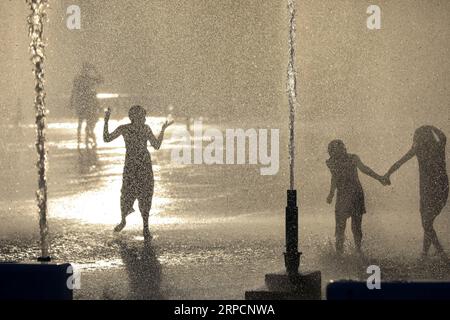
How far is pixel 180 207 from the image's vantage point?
1712cm

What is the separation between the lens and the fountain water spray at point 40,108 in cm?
1133

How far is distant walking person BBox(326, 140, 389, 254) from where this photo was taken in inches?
483

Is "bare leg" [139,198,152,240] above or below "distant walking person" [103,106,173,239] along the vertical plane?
below

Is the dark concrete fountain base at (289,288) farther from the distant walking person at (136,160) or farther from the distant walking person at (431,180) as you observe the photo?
the distant walking person at (136,160)

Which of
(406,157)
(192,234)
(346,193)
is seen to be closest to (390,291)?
(346,193)

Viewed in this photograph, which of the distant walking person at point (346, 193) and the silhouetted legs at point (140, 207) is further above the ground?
the distant walking person at point (346, 193)

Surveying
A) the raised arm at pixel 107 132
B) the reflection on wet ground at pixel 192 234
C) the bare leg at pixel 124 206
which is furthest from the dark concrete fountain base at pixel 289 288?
the bare leg at pixel 124 206

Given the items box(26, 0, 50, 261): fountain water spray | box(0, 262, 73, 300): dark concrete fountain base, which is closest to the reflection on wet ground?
box(26, 0, 50, 261): fountain water spray

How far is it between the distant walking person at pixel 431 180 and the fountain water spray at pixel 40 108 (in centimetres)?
390

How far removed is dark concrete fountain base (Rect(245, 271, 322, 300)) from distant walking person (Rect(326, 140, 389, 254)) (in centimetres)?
296

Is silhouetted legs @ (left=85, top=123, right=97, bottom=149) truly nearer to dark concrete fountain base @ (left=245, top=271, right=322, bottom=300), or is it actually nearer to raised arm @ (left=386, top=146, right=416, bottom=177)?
raised arm @ (left=386, top=146, right=416, bottom=177)

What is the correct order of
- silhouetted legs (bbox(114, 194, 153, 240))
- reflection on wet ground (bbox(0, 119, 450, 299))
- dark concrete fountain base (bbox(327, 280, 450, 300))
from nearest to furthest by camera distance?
dark concrete fountain base (bbox(327, 280, 450, 300)) < reflection on wet ground (bbox(0, 119, 450, 299)) < silhouetted legs (bbox(114, 194, 153, 240))

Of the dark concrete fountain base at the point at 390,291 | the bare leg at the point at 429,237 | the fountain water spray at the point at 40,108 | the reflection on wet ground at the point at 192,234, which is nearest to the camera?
the dark concrete fountain base at the point at 390,291

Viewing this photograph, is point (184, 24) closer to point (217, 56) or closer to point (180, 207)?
point (217, 56)
